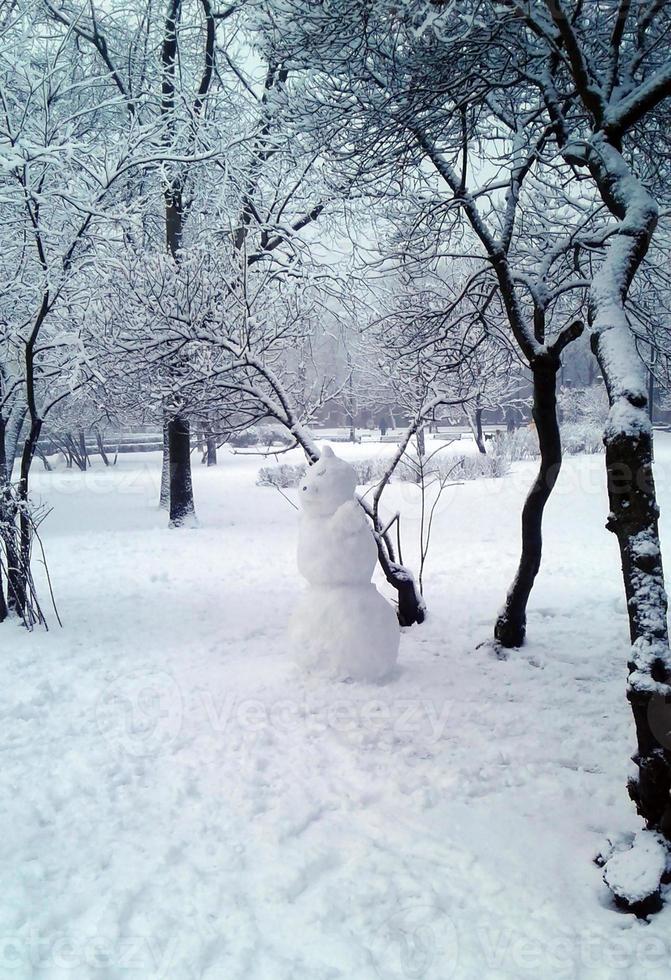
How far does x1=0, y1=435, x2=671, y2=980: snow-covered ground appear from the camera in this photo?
227 cm

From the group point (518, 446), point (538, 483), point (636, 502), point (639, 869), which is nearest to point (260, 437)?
point (518, 446)

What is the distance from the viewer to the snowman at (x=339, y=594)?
183 inches

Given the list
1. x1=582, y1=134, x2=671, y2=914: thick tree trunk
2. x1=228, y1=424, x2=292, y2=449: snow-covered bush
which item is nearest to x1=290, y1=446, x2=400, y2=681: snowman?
x1=582, y1=134, x2=671, y2=914: thick tree trunk

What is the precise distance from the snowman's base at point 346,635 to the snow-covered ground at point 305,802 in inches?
6.3

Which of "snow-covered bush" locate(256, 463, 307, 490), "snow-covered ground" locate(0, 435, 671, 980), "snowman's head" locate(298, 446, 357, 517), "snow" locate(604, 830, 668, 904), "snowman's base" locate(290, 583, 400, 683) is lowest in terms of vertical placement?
"snow-covered ground" locate(0, 435, 671, 980)

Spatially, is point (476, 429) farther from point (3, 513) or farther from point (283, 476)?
point (3, 513)

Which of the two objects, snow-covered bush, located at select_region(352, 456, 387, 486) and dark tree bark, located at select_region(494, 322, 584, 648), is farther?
snow-covered bush, located at select_region(352, 456, 387, 486)

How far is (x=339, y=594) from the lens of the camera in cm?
470

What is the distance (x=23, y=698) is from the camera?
4.60m

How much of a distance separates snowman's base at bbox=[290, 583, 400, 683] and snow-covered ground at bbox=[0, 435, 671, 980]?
16 centimetres

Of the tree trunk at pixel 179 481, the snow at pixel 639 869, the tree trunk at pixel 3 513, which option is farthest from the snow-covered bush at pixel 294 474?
the snow at pixel 639 869

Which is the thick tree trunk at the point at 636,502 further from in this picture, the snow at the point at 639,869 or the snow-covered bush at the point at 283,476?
the snow-covered bush at the point at 283,476

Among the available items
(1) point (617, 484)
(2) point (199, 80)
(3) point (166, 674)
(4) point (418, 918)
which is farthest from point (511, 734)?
(2) point (199, 80)

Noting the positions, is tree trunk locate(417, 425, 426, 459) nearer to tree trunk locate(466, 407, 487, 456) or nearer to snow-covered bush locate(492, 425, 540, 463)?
tree trunk locate(466, 407, 487, 456)
